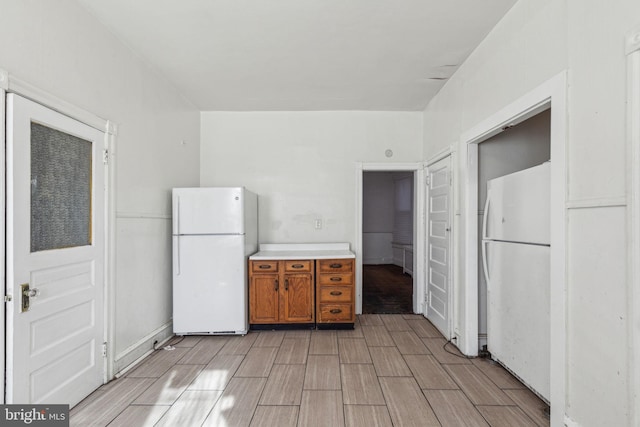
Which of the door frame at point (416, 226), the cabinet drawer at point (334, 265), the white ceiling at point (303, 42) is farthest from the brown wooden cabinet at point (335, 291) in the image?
the white ceiling at point (303, 42)

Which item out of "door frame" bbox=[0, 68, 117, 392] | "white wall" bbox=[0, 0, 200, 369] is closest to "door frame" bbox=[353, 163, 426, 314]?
"white wall" bbox=[0, 0, 200, 369]

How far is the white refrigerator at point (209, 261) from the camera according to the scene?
11.8 ft

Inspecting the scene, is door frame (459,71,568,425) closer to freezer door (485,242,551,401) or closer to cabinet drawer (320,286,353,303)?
freezer door (485,242,551,401)

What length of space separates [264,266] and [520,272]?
2468 millimetres

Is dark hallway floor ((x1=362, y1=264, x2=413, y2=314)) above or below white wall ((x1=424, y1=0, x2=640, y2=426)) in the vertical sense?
below

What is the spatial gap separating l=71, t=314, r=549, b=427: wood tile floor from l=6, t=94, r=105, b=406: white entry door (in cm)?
37

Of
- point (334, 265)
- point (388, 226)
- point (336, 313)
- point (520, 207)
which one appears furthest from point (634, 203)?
point (388, 226)

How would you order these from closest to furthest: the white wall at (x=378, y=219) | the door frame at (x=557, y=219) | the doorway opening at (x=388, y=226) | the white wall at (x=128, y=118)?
the door frame at (x=557, y=219)
the white wall at (x=128, y=118)
the doorway opening at (x=388, y=226)
the white wall at (x=378, y=219)

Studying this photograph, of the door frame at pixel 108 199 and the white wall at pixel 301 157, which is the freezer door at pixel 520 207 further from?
the door frame at pixel 108 199

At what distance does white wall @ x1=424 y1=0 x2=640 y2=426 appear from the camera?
4.85 feet

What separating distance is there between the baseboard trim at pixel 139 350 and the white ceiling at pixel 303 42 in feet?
8.28

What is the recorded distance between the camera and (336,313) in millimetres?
3873

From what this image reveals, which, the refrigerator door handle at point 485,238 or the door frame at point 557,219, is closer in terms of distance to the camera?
the door frame at point 557,219

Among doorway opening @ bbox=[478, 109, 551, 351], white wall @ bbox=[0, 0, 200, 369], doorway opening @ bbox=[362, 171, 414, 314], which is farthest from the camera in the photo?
doorway opening @ bbox=[362, 171, 414, 314]
